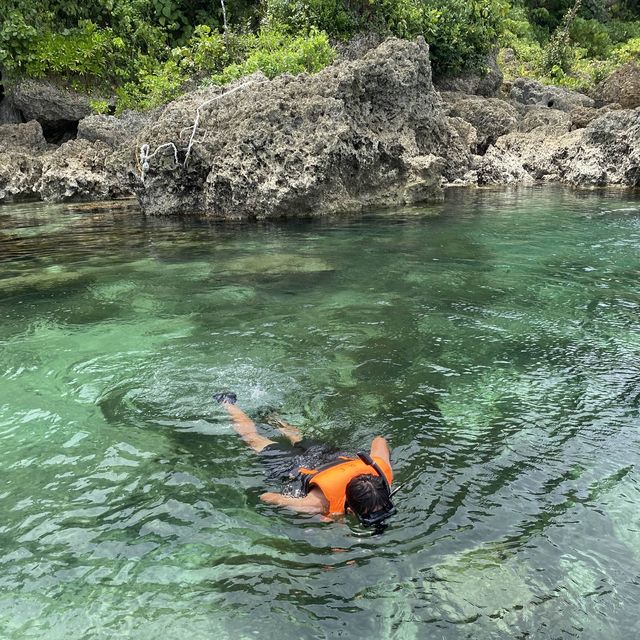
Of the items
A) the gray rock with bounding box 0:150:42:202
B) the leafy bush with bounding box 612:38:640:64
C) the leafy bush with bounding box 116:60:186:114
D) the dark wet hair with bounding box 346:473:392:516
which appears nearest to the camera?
the dark wet hair with bounding box 346:473:392:516

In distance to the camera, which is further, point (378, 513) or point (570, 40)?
point (570, 40)

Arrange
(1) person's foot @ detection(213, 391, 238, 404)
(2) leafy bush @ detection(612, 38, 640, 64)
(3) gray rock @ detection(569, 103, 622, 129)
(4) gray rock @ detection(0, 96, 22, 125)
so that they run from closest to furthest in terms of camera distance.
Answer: (1) person's foot @ detection(213, 391, 238, 404) → (3) gray rock @ detection(569, 103, 622, 129) → (4) gray rock @ detection(0, 96, 22, 125) → (2) leafy bush @ detection(612, 38, 640, 64)

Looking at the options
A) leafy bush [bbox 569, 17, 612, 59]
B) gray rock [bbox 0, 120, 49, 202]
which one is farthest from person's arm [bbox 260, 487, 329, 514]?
leafy bush [bbox 569, 17, 612, 59]

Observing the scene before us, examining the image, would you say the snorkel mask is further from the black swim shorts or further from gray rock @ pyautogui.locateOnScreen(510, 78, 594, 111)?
gray rock @ pyautogui.locateOnScreen(510, 78, 594, 111)

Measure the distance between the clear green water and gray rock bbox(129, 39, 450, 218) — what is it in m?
3.73

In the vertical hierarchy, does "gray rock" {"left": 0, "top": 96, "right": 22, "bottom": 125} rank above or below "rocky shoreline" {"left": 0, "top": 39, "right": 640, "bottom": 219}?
above

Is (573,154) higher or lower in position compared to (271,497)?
higher

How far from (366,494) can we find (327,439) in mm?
958

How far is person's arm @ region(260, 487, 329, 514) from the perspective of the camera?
3.18m

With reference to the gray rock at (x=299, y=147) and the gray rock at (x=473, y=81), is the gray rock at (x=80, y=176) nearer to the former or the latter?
the gray rock at (x=299, y=147)

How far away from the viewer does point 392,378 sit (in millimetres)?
4676

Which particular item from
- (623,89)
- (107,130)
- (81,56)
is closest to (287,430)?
(107,130)

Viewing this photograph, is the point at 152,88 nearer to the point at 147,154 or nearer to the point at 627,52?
the point at 147,154

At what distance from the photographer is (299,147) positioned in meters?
11.1
